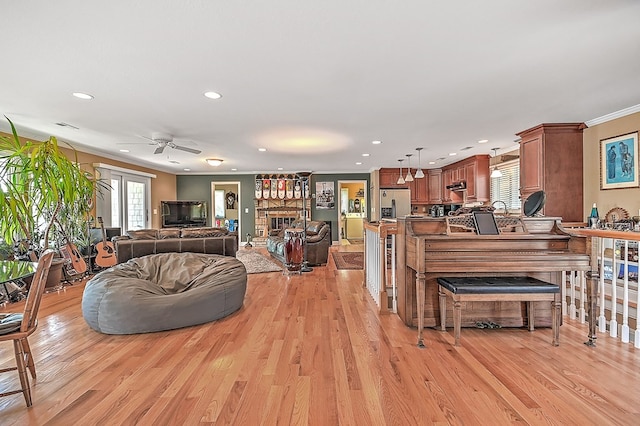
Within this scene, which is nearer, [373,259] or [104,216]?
[373,259]

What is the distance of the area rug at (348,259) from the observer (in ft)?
20.8

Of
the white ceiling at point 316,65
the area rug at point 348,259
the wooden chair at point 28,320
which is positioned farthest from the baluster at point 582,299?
the wooden chair at point 28,320

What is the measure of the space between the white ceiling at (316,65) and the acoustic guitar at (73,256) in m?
1.74

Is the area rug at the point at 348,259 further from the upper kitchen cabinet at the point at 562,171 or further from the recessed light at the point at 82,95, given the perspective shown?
the recessed light at the point at 82,95

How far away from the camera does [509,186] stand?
21.4 feet

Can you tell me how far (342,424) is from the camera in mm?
1703

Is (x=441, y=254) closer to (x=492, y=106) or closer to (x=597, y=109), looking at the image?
(x=492, y=106)

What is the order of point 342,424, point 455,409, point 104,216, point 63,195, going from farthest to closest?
point 104,216 < point 63,195 < point 455,409 < point 342,424

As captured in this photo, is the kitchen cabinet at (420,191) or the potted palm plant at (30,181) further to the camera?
the kitchen cabinet at (420,191)

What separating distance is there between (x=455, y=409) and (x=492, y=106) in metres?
3.29

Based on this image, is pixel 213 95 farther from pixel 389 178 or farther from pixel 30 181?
pixel 389 178

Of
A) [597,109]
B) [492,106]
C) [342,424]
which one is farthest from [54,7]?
[597,109]

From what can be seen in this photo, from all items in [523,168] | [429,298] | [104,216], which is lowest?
[429,298]

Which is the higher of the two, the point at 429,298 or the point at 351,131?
the point at 351,131
